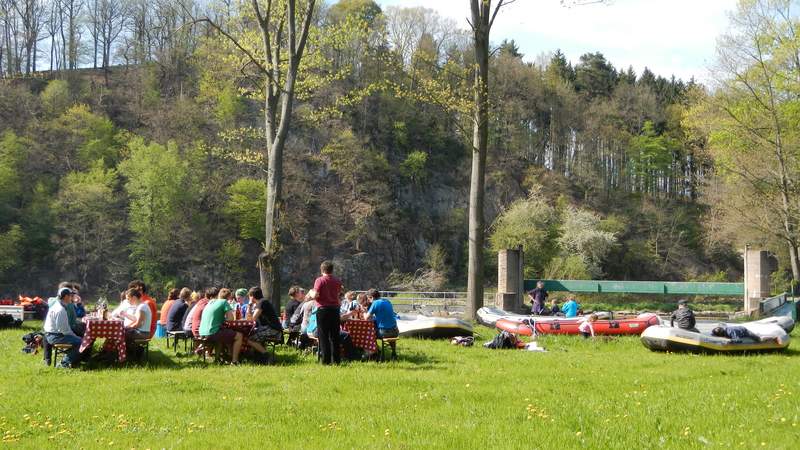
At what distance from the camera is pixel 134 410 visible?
7.48m

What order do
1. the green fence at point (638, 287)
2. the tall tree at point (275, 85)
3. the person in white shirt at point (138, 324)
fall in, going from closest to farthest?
the person in white shirt at point (138, 324)
the tall tree at point (275, 85)
the green fence at point (638, 287)

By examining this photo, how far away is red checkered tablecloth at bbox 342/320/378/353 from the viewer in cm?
1180

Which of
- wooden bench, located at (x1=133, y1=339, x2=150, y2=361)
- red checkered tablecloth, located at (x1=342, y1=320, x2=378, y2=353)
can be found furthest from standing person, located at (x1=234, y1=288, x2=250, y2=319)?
red checkered tablecloth, located at (x1=342, y1=320, x2=378, y2=353)

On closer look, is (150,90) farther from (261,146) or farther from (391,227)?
(391,227)

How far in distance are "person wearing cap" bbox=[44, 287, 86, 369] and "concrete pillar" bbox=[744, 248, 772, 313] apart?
957 inches

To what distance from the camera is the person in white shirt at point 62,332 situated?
10641 mm

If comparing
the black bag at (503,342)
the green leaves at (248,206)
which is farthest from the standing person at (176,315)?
the green leaves at (248,206)

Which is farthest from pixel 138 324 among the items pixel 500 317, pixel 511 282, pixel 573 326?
pixel 511 282

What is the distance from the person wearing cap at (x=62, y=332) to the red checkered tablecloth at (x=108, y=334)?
0.17 metres

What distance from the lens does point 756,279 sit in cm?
2686

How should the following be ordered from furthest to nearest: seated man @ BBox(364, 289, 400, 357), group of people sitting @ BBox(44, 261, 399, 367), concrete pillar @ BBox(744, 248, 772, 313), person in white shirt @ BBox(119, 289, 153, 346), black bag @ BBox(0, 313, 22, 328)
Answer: concrete pillar @ BBox(744, 248, 772, 313), black bag @ BBox(0, 313, 22, 328), seated man @ BBox(364, 289, 400, 357), person in white shirt @ BBox(119, 289, 153, 346), group of people sitting @ BBox(44, 261, 399, 367)

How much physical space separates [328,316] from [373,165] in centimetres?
5213

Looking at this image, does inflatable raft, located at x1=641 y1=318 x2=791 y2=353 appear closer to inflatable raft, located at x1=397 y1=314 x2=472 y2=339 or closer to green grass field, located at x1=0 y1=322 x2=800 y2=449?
green grass field, located at x1=0 y1=322 x2=800 y2=449

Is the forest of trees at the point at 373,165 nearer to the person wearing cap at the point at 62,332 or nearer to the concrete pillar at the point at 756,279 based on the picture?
the concrete pillar at the point at 756,279
